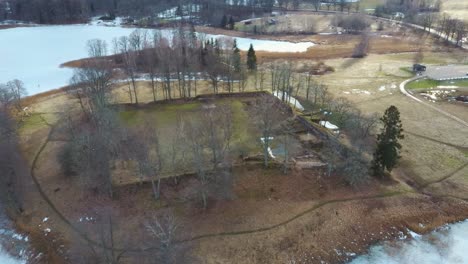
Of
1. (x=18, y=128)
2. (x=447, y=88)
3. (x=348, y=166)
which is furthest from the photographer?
(x=447, y=88)

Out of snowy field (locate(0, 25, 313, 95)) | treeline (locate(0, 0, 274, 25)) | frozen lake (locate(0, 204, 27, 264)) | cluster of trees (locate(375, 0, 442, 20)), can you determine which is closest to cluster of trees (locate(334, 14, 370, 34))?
snowy field (locate(0, 25, 313, 95))

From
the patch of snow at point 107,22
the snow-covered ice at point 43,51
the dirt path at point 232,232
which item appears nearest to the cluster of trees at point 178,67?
the snow-covered ice at point 43,51

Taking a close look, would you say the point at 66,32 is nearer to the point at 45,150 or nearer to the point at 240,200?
the point at 45,150

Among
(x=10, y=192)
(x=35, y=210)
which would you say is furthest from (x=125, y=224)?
(x=10, y=192)

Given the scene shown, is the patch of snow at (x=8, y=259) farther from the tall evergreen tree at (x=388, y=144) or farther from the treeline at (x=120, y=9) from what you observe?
the treeline at (x=120, y=9)

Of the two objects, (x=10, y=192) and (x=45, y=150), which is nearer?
(x=10, y=192)

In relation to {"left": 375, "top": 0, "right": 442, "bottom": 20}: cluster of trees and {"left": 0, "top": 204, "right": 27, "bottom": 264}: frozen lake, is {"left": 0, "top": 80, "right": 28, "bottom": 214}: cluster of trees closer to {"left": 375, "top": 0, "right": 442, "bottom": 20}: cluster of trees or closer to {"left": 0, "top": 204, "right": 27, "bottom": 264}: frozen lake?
{"left": 0, "top": 204, "right": 27, "bottom": 264}: frozen lake

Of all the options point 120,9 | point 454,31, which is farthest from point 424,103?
point 120,9
